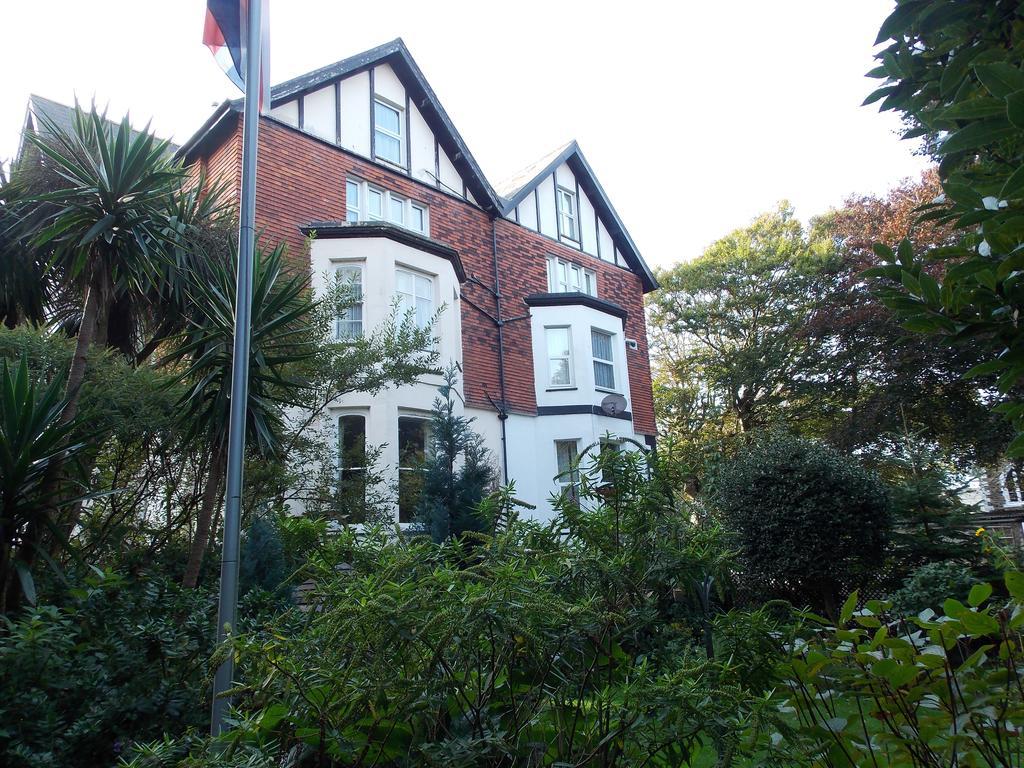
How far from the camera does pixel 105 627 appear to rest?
4137 mm

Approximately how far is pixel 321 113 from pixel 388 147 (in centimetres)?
173

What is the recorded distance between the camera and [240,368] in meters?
5.04

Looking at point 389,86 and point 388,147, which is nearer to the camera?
point 388,147

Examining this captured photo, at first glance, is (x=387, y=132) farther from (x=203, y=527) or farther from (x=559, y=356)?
(x=203, y=527)

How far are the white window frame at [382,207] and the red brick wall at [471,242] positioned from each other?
0.15m

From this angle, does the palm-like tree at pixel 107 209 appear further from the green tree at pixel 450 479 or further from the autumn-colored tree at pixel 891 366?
the autumn-colored tree at pixel 891 366

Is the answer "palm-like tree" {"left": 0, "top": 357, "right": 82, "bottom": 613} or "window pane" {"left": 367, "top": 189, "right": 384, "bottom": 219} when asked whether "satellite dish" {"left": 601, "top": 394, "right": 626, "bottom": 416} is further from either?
"palm-like tree" {"left": 0, "top": 357, "right": 82, "bottom": 613}

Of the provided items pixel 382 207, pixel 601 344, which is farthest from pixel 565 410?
pixel 382 207

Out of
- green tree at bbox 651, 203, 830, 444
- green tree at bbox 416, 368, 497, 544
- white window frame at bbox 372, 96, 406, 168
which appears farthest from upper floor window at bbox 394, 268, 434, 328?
green tree at bbox 651, 203, 830, 444

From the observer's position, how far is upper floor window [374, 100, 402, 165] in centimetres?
1569

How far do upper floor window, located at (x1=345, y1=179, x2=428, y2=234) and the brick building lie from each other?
31mm

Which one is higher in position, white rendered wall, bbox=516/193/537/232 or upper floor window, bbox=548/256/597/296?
white rendered wall, bbox=516/193/537/232

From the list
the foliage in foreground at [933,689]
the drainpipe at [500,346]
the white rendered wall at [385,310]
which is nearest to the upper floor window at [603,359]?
the drainpipe at [500,346]

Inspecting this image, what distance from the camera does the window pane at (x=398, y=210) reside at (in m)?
15.6
